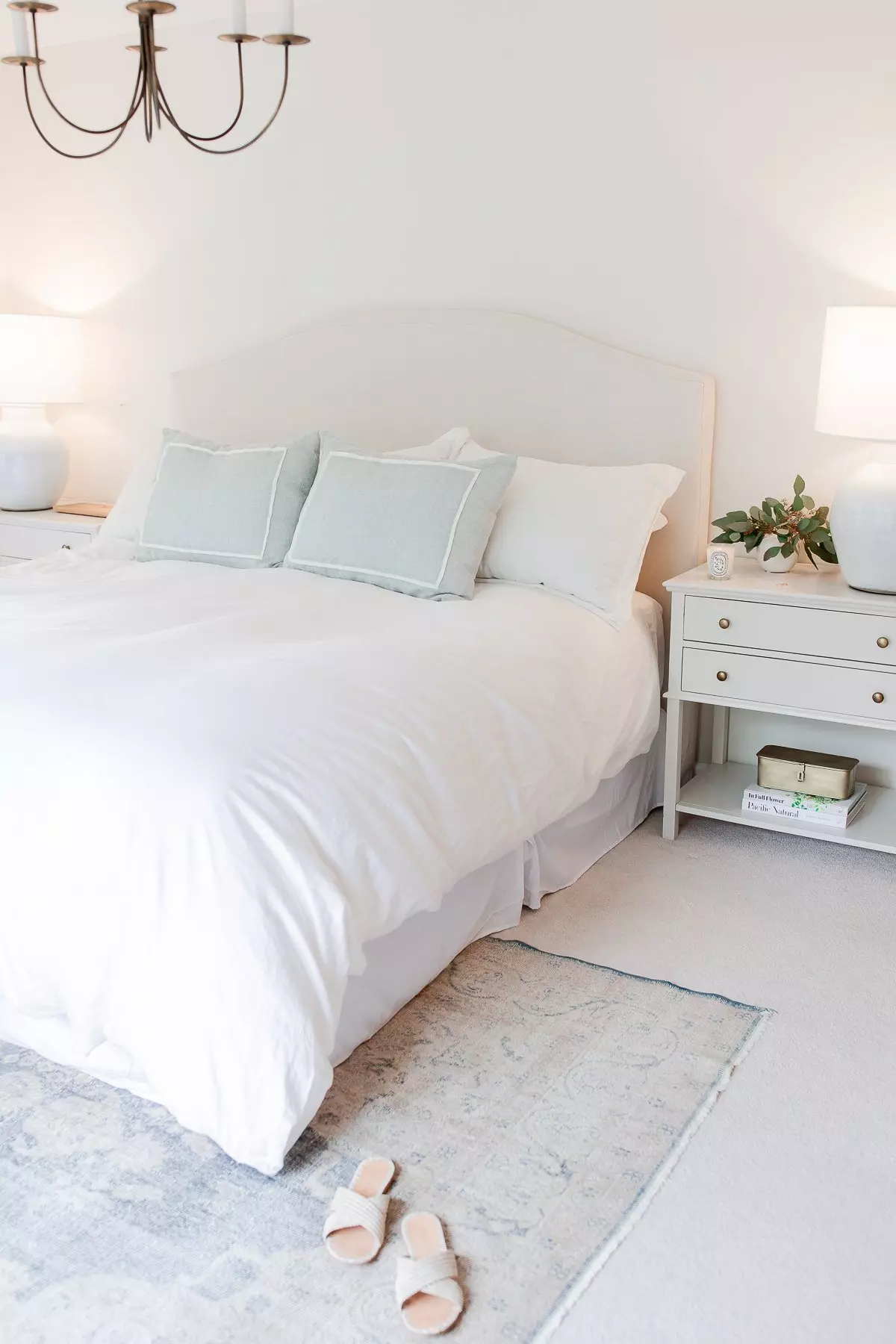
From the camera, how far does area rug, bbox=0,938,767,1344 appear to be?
1559mm

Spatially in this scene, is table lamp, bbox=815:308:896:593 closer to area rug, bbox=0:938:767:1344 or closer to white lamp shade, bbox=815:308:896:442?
white lamp shade, bbox=815:308:896:442

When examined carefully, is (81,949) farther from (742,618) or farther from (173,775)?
(742,618)

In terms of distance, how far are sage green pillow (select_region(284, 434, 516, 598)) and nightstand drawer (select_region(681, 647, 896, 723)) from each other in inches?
23.9

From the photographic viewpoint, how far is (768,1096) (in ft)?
6.61

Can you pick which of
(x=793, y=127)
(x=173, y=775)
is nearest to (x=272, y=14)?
(x=793, y=127)

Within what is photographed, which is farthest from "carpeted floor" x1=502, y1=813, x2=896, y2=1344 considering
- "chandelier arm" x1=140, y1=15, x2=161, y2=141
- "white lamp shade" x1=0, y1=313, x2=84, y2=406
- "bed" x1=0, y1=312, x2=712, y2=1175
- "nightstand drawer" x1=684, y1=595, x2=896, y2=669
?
"white lamp shade" x1=0, y1=313, x2=84, y2=406

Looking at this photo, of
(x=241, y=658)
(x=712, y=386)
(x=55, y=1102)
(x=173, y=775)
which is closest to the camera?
(x=173, y=775)

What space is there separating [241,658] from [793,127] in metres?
1.98

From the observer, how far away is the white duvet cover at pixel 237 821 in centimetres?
173

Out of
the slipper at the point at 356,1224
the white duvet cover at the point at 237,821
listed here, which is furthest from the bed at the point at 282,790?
the slipper at the point at 356,1224

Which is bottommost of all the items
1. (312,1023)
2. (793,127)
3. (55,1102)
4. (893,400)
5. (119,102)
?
(55,1102)

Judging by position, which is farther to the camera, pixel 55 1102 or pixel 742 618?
pixel 742 618

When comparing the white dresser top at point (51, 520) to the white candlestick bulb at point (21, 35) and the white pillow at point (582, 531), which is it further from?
the white candlestick bulb at point (21, 35)

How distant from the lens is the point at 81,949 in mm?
1800
